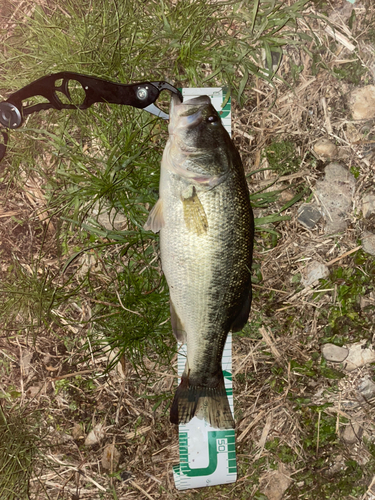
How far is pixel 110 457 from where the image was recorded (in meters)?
3.15

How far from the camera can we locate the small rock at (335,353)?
3.23m

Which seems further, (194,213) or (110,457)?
(110,457)

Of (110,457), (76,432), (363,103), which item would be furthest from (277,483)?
(363,103)

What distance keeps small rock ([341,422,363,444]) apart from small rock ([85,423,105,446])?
2.31 meters

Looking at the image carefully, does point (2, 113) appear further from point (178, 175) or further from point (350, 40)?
point (350, 40)

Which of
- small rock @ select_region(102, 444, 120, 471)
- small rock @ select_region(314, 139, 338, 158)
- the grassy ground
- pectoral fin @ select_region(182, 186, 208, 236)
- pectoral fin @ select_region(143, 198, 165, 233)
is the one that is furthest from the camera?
small rock @ select_region(314, 139, 338, 158)

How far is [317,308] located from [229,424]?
1.35 meters

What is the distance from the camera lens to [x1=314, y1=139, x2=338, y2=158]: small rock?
325 centimetres

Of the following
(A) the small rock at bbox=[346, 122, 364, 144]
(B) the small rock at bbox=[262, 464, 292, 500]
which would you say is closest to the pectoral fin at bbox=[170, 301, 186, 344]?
(B) the small rock at bbox=[262, 464, 292, 500]

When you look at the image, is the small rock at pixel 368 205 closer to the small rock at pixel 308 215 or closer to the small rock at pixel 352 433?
the small rock at pixel 308 215

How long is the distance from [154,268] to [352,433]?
2490mm

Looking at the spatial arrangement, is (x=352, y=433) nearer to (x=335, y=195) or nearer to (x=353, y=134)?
(x=335, y=195)

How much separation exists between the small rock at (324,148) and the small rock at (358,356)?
1.86 meters

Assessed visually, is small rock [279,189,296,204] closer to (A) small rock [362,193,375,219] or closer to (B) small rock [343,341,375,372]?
(A) small rock [362,193,375,219]
